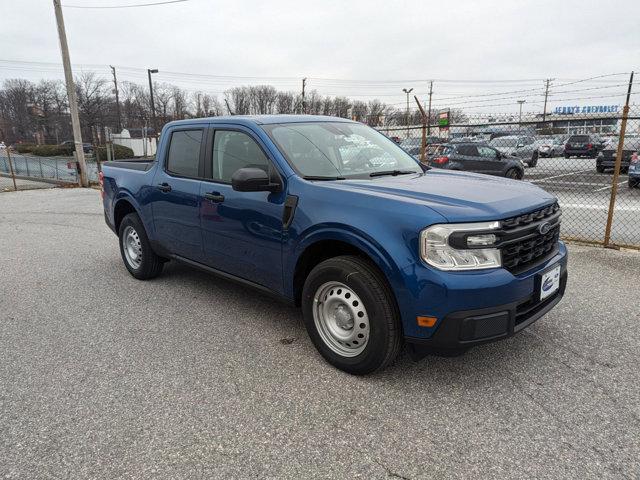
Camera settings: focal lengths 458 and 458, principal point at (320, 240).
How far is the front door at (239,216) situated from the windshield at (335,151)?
0.21 meters

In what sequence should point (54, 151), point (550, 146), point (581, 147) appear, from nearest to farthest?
1. point (581, 147)
2. point (550, 146)
3. point (54, 151)

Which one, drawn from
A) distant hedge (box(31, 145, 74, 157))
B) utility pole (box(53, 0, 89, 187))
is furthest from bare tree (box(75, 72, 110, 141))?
utility pole (box(53, 0, 89, 187))

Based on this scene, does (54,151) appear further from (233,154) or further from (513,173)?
(233,154)

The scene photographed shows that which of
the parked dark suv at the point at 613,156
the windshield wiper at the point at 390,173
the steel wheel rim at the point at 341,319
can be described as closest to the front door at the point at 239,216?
the steel wheel rim at the point at 341,319

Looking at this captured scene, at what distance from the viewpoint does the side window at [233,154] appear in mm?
3594

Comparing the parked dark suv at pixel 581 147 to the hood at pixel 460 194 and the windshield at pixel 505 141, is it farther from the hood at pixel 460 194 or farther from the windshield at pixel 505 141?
the hood at pixel 460 194

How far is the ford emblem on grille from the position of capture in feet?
9.53

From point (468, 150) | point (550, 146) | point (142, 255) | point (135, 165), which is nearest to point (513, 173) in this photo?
point (468, 150)

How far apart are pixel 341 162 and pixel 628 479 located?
259 cm

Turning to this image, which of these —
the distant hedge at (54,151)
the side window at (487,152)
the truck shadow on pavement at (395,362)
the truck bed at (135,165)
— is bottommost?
the distant hedge at (54,151)

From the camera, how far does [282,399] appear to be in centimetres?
282

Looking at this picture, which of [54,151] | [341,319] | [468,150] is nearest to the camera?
[341,319]

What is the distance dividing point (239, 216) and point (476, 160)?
13.6 meters

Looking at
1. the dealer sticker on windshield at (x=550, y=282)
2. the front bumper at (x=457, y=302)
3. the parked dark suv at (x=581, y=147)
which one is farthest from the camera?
the parked dark suv at (x=581, y=147)
